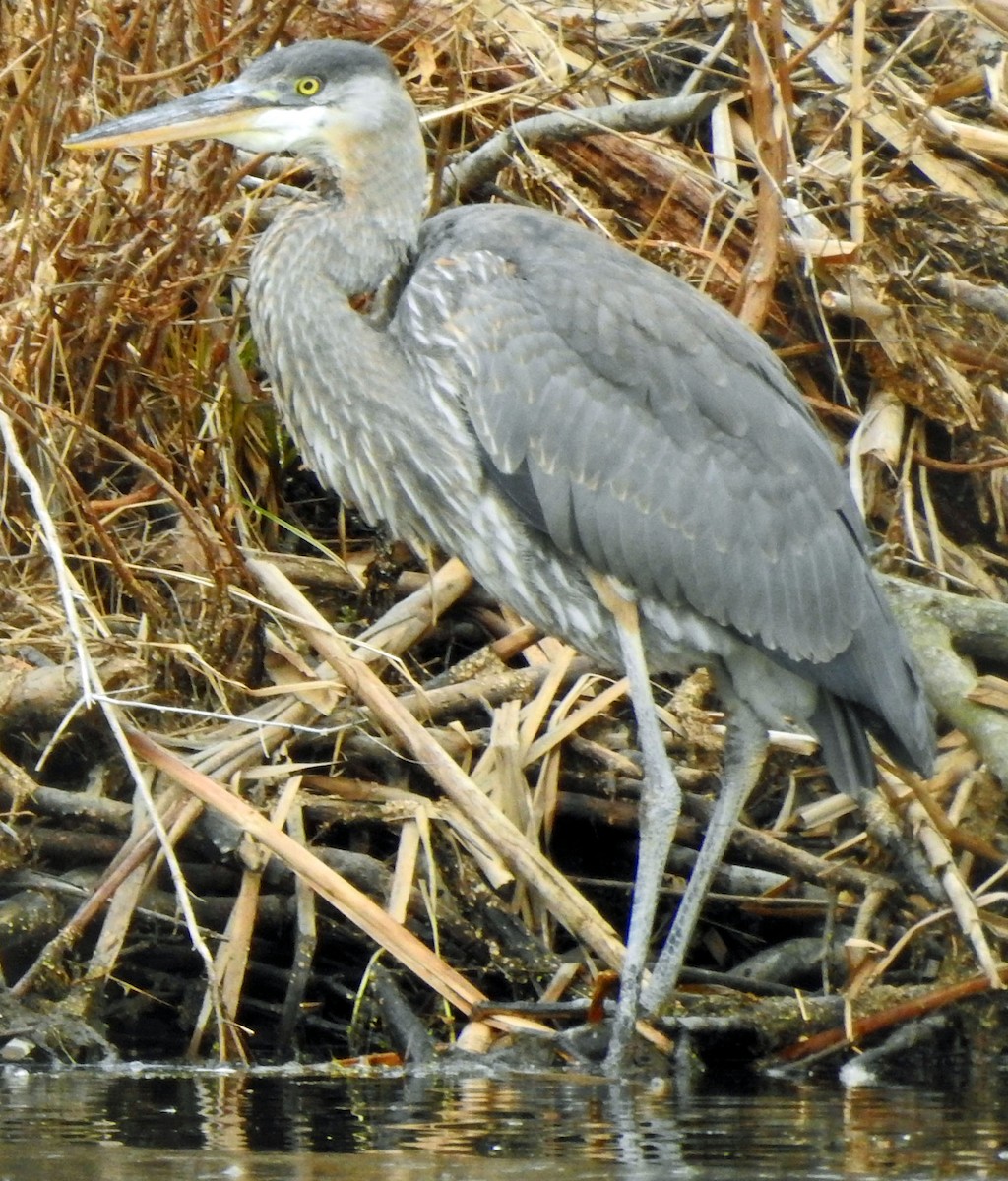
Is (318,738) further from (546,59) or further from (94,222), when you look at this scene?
(546,59)

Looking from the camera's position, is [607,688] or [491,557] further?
[607,688]

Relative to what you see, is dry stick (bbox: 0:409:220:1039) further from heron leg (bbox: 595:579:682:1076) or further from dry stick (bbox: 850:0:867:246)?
dry stick (bbox: 850:0:867:246)

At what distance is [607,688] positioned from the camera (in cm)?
515

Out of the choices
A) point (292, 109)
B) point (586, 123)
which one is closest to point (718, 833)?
point (292, 109)

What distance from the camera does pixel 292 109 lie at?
4.64 meters

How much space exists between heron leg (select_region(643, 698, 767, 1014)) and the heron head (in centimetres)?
169

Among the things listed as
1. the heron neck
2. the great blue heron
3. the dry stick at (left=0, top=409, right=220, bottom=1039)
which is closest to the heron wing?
the great blue heron

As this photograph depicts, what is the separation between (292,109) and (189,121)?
275 millimetres

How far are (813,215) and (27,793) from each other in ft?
9.67

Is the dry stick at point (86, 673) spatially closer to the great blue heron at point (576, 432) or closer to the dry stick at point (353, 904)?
the dry stick at point (353, 904)

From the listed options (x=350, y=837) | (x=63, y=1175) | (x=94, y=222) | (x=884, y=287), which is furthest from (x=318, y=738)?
(x=884, y=287)

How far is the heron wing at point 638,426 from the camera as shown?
14.9 ft

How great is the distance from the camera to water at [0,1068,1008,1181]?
3.12 m

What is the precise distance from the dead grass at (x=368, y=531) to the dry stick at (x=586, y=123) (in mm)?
127
